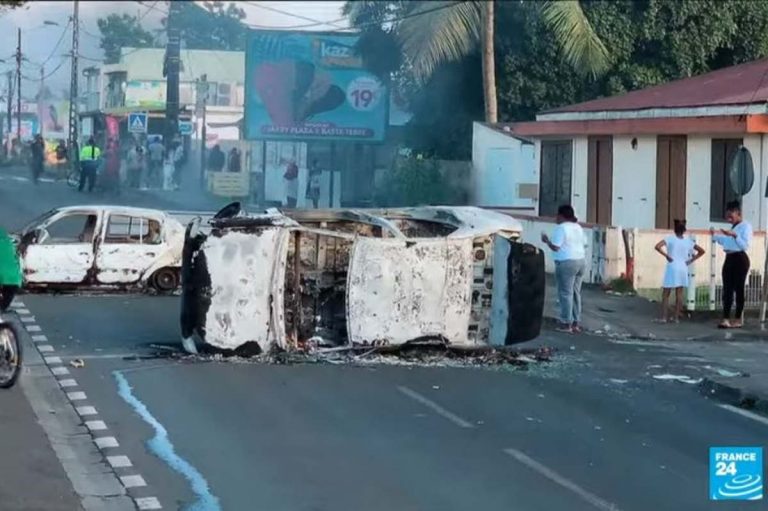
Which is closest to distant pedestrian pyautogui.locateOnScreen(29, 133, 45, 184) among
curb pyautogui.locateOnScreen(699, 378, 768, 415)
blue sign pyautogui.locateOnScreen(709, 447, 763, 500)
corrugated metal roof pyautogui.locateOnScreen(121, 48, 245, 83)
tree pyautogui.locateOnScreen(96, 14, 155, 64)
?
tree pyautogui.locateOnScreen(96, 14, 155, 64)

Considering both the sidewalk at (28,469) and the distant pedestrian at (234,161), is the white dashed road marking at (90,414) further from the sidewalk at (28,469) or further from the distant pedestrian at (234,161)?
the distant pedestrian at (234,161)

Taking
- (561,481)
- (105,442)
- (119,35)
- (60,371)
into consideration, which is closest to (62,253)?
(119,35)

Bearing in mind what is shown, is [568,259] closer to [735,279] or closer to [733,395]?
[735,279]

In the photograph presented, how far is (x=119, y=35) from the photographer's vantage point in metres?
17.0

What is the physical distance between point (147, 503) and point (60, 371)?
571 cm

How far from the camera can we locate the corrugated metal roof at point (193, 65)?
128 feet

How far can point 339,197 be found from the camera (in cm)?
4088

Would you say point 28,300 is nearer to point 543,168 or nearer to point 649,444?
point 649,444

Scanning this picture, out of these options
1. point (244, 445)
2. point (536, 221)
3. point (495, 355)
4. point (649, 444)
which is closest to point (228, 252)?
point (495, 355)

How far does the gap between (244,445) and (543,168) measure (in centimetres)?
2134

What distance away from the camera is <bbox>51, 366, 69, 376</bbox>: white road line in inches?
549

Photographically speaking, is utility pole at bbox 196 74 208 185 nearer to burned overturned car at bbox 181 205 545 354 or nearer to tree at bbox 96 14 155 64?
tree at bbox 96 14 155 64

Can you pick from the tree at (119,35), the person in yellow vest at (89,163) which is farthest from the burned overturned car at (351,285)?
the person in yellow vest at (89,163)

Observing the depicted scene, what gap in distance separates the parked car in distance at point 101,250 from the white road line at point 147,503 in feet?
40.1
